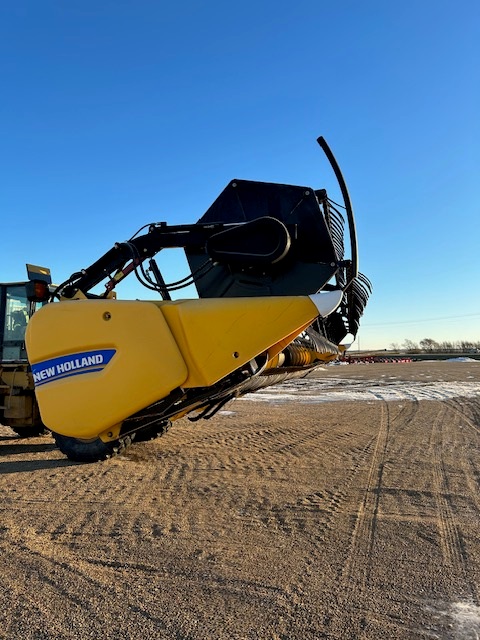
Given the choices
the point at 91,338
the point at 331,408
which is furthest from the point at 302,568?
the point at 331,408

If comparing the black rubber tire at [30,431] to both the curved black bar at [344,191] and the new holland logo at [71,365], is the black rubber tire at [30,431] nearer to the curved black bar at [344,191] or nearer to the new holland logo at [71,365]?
the new holland logo at [71,365]

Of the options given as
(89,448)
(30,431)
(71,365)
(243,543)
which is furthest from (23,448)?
(243,543)

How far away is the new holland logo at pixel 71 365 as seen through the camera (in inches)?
165

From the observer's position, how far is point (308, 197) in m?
4.75

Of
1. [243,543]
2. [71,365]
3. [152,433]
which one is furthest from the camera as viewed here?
[152,433]

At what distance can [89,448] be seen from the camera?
477cm

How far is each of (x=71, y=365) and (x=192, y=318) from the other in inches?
46.1

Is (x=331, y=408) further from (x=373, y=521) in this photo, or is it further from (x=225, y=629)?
(x=225, y=629)

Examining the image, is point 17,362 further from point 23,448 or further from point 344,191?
point 344,191

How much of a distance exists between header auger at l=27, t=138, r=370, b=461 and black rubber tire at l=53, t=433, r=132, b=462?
0.01m

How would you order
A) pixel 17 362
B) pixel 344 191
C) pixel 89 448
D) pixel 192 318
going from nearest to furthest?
pixel 192 318, pixel 89 448, pixel 344 191, pixel 17 362

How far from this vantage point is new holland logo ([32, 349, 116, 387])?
13.8 feet

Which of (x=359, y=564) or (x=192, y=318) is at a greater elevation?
(x=192, y=318)

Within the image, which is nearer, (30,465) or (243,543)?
(243,543)
